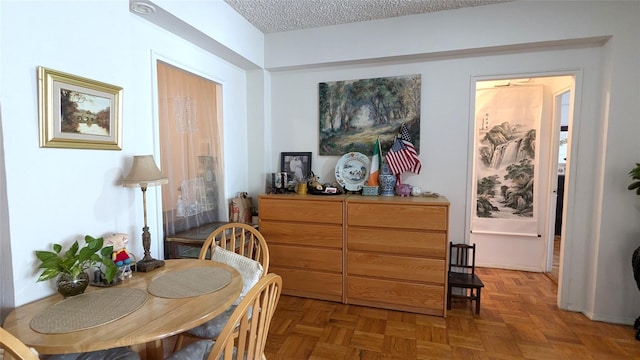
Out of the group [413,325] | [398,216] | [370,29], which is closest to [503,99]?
[370,29]

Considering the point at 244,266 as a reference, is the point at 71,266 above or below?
above

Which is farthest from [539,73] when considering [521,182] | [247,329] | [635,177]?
[247,329]

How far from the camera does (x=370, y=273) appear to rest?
250 centimetres

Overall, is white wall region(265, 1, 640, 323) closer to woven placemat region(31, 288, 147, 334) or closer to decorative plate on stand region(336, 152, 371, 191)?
decorative plate on stand region(336, 152, 371, 191)

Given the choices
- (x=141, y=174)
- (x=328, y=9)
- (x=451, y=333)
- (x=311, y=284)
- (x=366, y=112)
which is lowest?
(x=451, y=333)

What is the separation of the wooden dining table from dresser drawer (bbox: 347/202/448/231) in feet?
Answer: 4.16

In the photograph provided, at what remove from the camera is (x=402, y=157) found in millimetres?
2674

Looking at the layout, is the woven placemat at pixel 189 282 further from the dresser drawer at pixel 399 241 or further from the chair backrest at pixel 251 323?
the dresser drawer at pixel 399 241

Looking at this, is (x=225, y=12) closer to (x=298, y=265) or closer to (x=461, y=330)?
(x=298, y=265)

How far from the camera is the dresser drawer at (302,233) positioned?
2559 millimetres

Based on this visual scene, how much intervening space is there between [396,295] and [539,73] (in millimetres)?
2213

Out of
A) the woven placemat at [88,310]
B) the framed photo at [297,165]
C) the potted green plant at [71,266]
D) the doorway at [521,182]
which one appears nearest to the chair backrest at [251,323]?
the woven placemat at [88,310]

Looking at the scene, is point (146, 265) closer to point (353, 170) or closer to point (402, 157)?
point (353, 170)

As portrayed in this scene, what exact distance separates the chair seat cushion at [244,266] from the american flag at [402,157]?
1571mm
